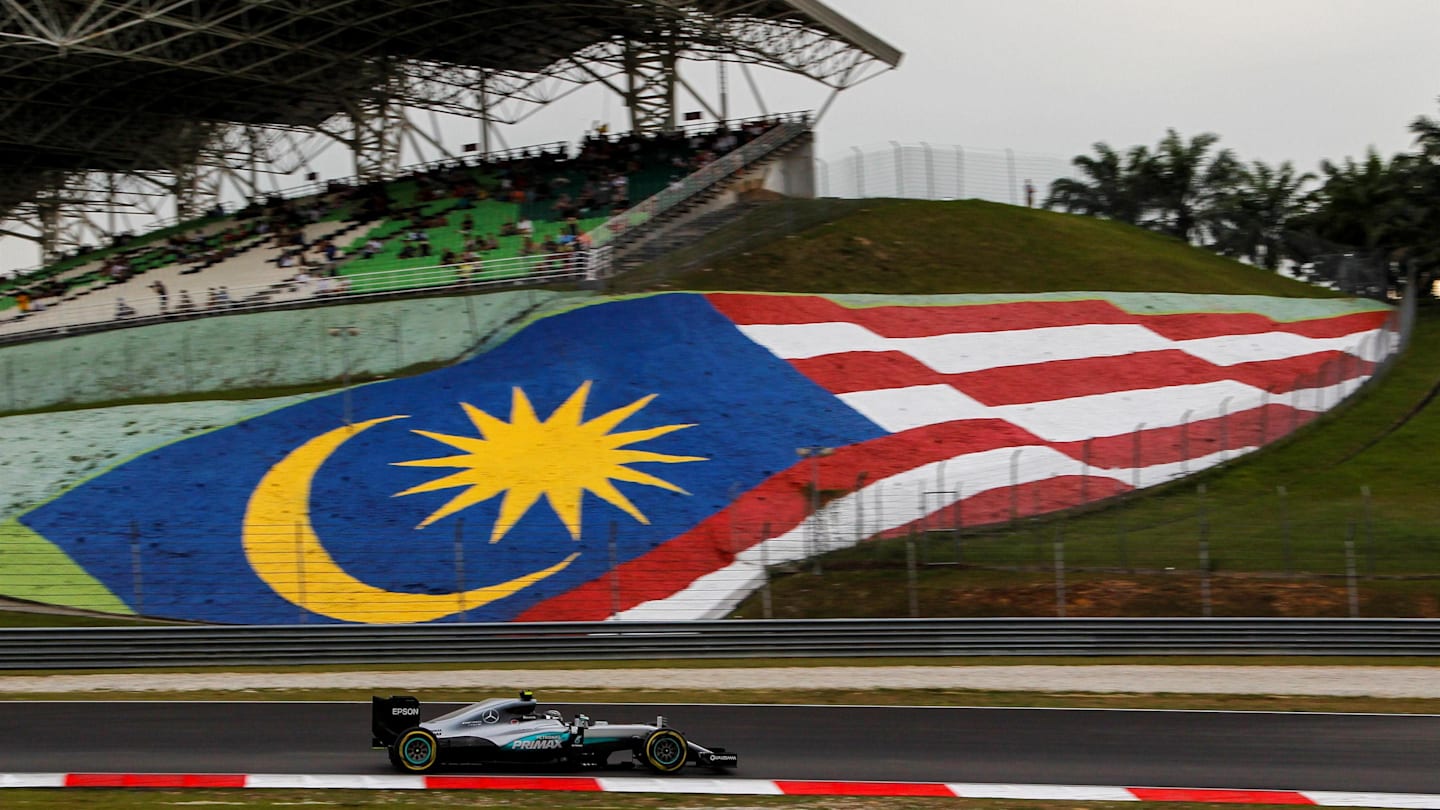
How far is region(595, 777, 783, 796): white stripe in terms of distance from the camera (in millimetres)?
13406

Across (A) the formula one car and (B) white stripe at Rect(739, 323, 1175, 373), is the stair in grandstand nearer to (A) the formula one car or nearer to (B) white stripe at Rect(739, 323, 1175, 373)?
(B) white stripe at Rect(739, 323, 1175, 373)

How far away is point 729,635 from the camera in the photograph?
22812 mm

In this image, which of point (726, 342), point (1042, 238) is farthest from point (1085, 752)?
point (1042, 238)

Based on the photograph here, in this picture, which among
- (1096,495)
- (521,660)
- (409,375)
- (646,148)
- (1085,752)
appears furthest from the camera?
(646,148)

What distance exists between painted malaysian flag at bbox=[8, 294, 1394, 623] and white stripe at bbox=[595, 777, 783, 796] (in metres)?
10.4

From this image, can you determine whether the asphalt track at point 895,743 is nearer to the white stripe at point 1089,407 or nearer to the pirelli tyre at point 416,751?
the pirelli tyre at point 416,751

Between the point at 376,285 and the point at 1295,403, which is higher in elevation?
the point at 376,285

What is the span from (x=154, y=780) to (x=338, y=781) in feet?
6.07

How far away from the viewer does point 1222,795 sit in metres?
13.2

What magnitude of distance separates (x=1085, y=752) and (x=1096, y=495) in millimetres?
15106

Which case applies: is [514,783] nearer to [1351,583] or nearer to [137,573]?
[137,573]

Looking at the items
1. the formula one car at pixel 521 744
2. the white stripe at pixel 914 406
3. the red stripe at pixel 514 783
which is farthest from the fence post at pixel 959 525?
the red stripe at pixel 514 783

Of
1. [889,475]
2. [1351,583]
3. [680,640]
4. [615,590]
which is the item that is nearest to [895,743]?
[680,640]

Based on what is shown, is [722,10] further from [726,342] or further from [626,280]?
[726,342]
